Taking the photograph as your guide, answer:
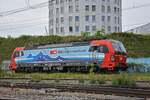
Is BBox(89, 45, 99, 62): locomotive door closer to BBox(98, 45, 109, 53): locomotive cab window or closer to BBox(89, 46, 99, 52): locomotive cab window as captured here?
BBox(89, 46, 99, 52): locomotive cab window

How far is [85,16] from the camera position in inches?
2491

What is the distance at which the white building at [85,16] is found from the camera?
62.8 m

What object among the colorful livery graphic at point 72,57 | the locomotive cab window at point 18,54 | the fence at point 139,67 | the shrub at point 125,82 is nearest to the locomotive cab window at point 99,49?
the colorful livery graphic at point 72,57

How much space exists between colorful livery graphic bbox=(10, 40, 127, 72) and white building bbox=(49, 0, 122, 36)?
117 ft

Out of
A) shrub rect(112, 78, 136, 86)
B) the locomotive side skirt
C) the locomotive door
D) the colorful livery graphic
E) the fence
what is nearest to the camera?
shrub rect(112, 78, 136, 86)

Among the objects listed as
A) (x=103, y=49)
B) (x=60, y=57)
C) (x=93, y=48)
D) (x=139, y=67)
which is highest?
(x=93, y=48)

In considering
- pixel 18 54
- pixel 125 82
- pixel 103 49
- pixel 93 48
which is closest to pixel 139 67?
pixel 103 49

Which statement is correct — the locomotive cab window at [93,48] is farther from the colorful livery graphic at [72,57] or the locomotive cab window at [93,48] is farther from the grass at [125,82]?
the grass at [125,82]

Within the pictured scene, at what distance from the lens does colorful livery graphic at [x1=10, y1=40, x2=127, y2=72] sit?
70.5 ft

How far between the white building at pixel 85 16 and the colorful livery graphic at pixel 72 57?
35.6m

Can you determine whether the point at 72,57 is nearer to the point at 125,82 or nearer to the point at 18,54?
the point at 18,54

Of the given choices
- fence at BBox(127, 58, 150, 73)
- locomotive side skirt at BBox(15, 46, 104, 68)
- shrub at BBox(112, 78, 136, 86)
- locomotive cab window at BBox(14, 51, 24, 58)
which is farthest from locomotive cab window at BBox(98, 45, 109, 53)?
locomotive cab window at BBox(14, 51, 24, 58)

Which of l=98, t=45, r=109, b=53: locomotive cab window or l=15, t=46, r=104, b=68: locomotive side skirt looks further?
l=15, t=46, r=104, b=68: locomotive side skirt

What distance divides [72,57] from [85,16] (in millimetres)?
40539
